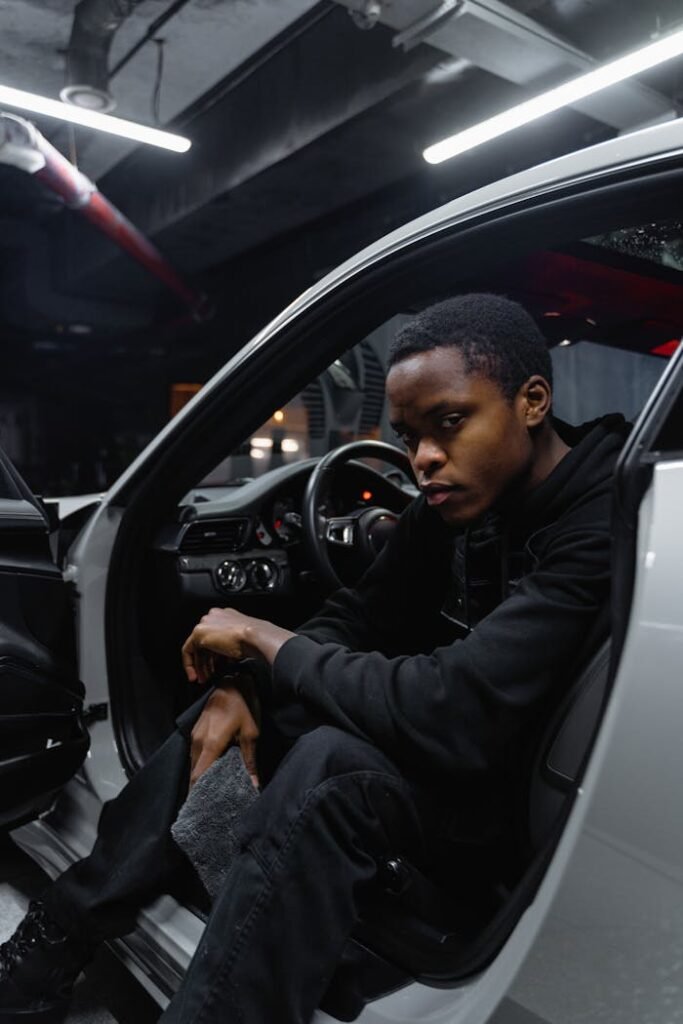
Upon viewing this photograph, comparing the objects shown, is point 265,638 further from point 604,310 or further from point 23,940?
point 604,310

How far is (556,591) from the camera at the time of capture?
3.28ft

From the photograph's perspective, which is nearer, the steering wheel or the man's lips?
the man's lips

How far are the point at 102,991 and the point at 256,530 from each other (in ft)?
3.50

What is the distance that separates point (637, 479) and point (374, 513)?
4.85 feet

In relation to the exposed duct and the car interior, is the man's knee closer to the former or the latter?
the car interior

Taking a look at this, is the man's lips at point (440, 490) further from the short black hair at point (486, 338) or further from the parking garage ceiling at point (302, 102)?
the parking garage ceiling at point (302, 102)

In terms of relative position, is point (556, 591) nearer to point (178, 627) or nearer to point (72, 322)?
point (178, 627)

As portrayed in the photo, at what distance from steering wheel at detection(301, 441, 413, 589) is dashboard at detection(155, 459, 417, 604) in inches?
1.9

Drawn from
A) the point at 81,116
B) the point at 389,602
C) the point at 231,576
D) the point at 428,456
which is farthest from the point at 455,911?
the point at 81,116

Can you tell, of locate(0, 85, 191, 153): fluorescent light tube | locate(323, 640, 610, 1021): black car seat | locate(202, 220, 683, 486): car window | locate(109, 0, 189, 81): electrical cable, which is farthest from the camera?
locate(109, 0, 189, 81): electrical cable

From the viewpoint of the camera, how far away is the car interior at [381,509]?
1.06 meters

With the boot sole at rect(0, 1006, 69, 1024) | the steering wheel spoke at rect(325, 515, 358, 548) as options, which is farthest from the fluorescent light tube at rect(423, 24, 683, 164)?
the boot sole at rect(0, 1006, 69, 1024)

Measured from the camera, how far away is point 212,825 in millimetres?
1248

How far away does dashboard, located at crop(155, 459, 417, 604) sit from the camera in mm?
1944
